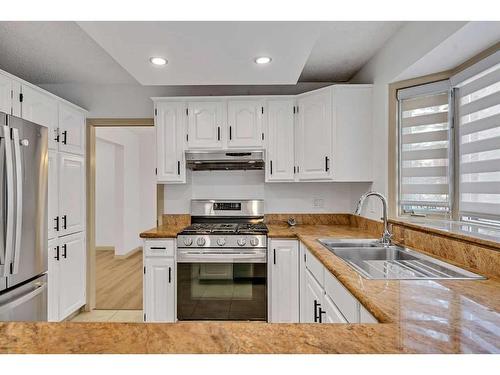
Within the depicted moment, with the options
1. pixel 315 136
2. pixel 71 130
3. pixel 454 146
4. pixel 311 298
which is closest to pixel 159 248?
pixel 311 298

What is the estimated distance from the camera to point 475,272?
141cm

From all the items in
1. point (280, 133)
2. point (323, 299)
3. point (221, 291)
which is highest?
point (280, 133)

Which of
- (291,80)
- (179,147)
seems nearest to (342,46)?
(291,80)

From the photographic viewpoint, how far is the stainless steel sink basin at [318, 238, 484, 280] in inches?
57.6

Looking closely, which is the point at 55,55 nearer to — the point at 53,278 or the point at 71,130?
the point at 71,130

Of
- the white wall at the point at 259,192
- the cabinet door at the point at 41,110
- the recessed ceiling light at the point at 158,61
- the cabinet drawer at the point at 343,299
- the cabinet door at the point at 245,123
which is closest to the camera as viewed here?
the cabinet drawer at the point at 343,299

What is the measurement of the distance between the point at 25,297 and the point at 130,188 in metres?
4.31

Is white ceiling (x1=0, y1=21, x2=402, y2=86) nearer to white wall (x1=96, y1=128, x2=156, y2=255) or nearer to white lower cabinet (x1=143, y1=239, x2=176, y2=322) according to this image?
white lower cabinet (x1=143, y1=239, x2=176, y2=322)

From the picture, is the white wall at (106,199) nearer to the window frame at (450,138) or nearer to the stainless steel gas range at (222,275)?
the stainless steel gas range at (222,275)

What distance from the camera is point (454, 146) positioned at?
2.17m

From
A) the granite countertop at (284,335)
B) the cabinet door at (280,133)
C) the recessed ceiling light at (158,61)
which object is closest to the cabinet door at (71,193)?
the recessed ceiling light at (158,61)

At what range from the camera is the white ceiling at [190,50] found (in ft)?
5.82

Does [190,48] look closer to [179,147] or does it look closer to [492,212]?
[179,147]

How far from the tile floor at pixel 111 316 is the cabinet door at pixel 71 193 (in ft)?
2.95
